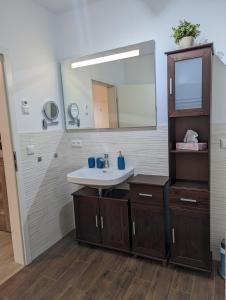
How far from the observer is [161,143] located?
2.35 metres

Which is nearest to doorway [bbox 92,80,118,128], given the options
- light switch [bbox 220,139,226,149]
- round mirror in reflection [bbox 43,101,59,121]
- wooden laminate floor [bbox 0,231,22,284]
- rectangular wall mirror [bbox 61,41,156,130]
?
rectangular wall mirror [bbox 61,41,156,130]

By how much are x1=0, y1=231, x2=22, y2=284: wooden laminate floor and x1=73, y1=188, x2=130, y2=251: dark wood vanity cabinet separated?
720 millimetres

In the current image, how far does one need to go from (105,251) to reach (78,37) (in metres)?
2.51

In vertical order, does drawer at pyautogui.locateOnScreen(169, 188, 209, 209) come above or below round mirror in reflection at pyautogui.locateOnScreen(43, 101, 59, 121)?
below

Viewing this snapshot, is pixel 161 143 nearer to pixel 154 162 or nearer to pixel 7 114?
pixel 154 162

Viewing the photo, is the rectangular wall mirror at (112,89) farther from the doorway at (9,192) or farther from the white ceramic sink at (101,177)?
the doorway at (9,192)

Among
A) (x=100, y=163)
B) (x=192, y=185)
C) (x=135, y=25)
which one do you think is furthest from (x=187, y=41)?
(x=100, y=163)

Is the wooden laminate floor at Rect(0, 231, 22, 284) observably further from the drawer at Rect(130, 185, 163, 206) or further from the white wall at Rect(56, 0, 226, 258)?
the white wall at Rect(56, 0, 226, 258)

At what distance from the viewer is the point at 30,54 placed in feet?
7.66

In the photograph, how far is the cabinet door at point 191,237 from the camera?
Result: 194cm

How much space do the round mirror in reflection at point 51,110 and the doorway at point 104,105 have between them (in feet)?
1.58

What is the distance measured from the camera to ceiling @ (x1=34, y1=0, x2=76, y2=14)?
239 centimetres

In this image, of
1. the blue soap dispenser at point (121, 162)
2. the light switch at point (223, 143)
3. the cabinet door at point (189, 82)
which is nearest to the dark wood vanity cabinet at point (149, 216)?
the blue soap dispenser at point (121, 162)

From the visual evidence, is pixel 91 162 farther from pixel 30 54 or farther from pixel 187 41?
pixel 187 41
